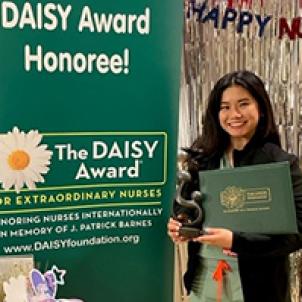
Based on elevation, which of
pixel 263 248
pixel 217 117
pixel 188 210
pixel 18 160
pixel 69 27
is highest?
pixel 69 27

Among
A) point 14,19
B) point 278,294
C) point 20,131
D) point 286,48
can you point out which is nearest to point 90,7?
point 14,19

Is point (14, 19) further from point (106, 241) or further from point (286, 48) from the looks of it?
point (286, 48)

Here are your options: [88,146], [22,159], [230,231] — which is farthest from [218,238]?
[22,159]

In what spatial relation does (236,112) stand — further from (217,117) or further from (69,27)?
(69,27)

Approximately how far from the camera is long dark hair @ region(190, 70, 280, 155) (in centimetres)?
187

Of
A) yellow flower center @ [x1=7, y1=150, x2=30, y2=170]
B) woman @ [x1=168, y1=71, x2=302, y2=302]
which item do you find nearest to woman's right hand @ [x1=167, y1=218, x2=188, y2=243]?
woman @ [x1=168, y1=71, x2=302, y2=302]

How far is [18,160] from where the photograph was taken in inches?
70.2

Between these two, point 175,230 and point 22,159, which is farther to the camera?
point 175,230

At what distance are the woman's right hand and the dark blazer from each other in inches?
4.1

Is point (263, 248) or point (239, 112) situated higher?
point (239, 112)

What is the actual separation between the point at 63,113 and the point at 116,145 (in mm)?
199

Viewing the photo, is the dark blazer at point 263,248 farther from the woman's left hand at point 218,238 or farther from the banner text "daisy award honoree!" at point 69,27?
the banner text "daisy award honoree!" at point 69,27

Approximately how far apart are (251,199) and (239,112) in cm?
27

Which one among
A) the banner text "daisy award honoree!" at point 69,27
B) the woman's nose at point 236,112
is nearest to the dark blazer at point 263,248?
the woman's nose at point 236,112
